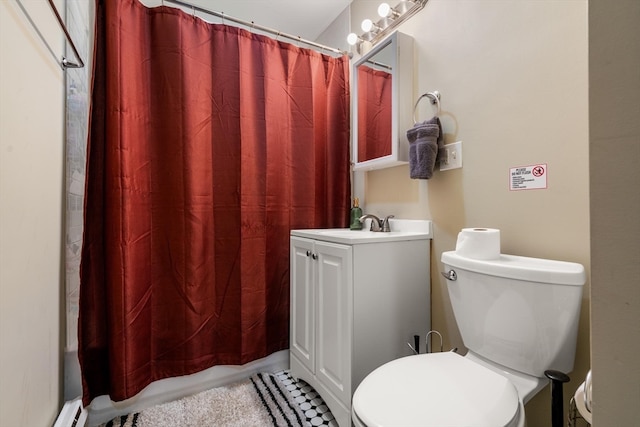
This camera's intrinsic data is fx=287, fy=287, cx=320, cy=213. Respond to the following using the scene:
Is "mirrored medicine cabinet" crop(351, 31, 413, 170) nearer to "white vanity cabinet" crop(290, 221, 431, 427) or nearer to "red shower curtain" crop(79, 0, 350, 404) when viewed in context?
"red shower curtain" crop(79, 0, 350, 404)

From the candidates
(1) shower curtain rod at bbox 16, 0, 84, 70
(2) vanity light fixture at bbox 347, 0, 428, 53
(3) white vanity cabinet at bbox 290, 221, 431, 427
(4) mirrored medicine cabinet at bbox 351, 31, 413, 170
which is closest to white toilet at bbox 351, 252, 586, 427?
(3) white vanity cabinet at bbox 290, 221, 431, 427

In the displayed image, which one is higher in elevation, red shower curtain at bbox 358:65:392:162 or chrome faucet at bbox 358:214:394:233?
red shower curtain at bbox 358:65:392:162

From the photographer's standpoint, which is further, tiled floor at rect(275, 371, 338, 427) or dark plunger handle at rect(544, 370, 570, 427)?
tiled floor at rect(275, 371, 338, 427)

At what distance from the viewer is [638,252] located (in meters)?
0.32

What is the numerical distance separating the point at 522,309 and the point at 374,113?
1.19 meters

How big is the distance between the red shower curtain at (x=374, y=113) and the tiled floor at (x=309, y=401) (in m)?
1.28

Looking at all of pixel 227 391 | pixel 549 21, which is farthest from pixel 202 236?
pixel 549 21

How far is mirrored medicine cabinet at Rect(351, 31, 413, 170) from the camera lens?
1.44m

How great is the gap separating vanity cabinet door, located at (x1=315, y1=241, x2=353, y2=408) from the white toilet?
280 millimetres

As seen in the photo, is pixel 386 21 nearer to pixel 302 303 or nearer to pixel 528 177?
pixel 528 177

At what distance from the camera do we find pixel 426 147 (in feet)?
4.11

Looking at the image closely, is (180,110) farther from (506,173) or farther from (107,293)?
(506,173)

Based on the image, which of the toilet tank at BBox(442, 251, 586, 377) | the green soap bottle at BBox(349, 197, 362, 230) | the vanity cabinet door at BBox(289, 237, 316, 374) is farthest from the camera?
the green soap bottle at BBox(349, 197, 362, 230)

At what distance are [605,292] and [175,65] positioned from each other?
1694mm
